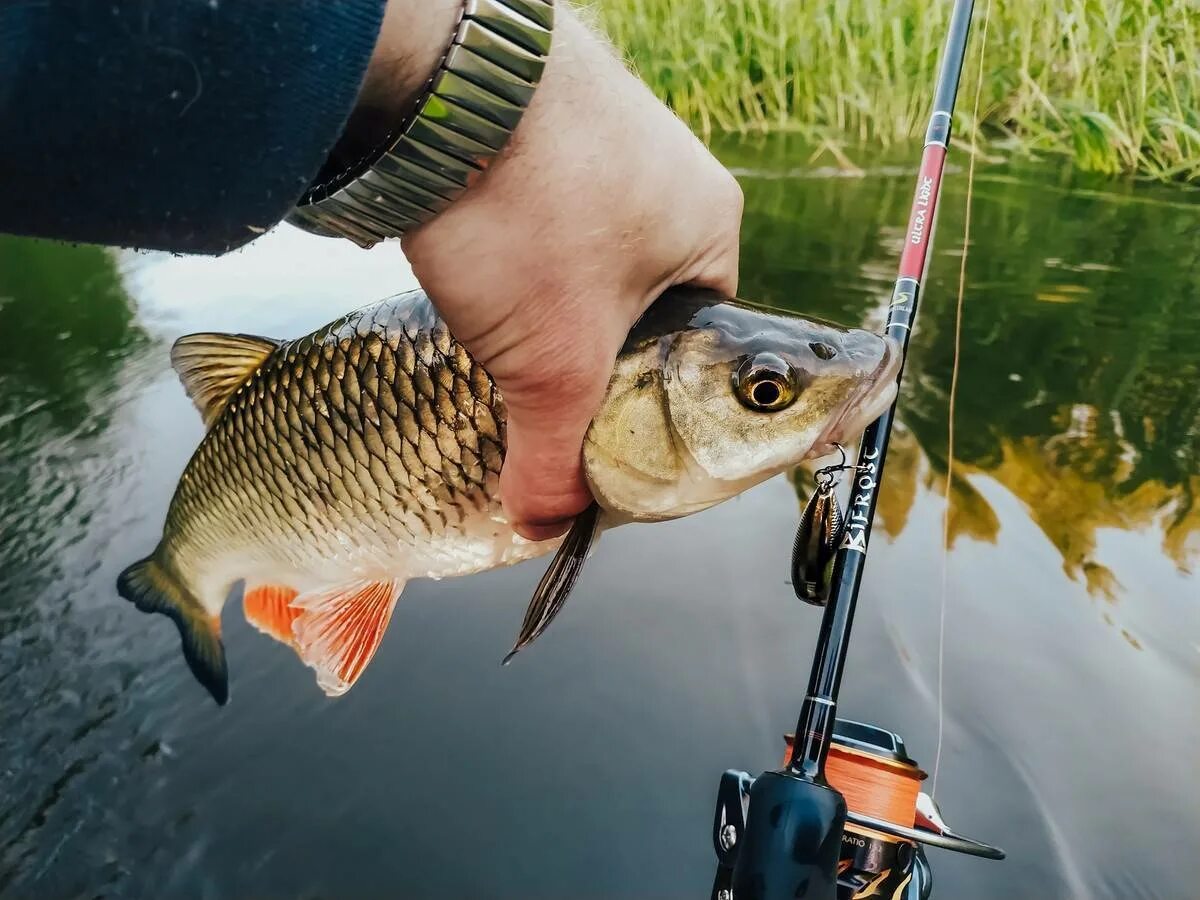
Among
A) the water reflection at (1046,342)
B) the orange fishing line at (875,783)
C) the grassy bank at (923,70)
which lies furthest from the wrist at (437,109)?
the grassy bank at (923,70)

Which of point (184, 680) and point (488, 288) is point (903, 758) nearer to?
point (488, 288)

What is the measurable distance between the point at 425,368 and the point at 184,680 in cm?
112

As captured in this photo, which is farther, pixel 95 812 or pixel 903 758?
pixel 95 812

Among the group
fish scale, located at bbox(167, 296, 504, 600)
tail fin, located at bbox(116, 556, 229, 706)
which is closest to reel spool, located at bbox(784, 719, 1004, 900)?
fish scale, located at bbox(167, 296, 504, 600)

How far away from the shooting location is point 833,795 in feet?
3.53

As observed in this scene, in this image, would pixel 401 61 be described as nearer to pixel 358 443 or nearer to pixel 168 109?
pixel 168 109

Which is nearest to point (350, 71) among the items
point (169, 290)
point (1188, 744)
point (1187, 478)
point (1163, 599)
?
point (1188, 744)

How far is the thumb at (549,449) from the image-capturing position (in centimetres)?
81

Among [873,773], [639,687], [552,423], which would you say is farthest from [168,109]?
[639,687]

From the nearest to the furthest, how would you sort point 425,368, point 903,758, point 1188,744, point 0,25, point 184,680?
point 0,25
point 903,758
point 425,368
point 1188,744
point 184,680

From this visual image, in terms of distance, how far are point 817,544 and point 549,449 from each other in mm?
507

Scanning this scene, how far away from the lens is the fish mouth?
3.35ft

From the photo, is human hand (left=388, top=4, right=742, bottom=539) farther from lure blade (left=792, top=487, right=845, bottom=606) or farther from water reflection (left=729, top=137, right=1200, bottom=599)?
water reflection (left=729, top=137, right=1200, bottom=599)

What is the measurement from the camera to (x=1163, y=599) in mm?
1985
